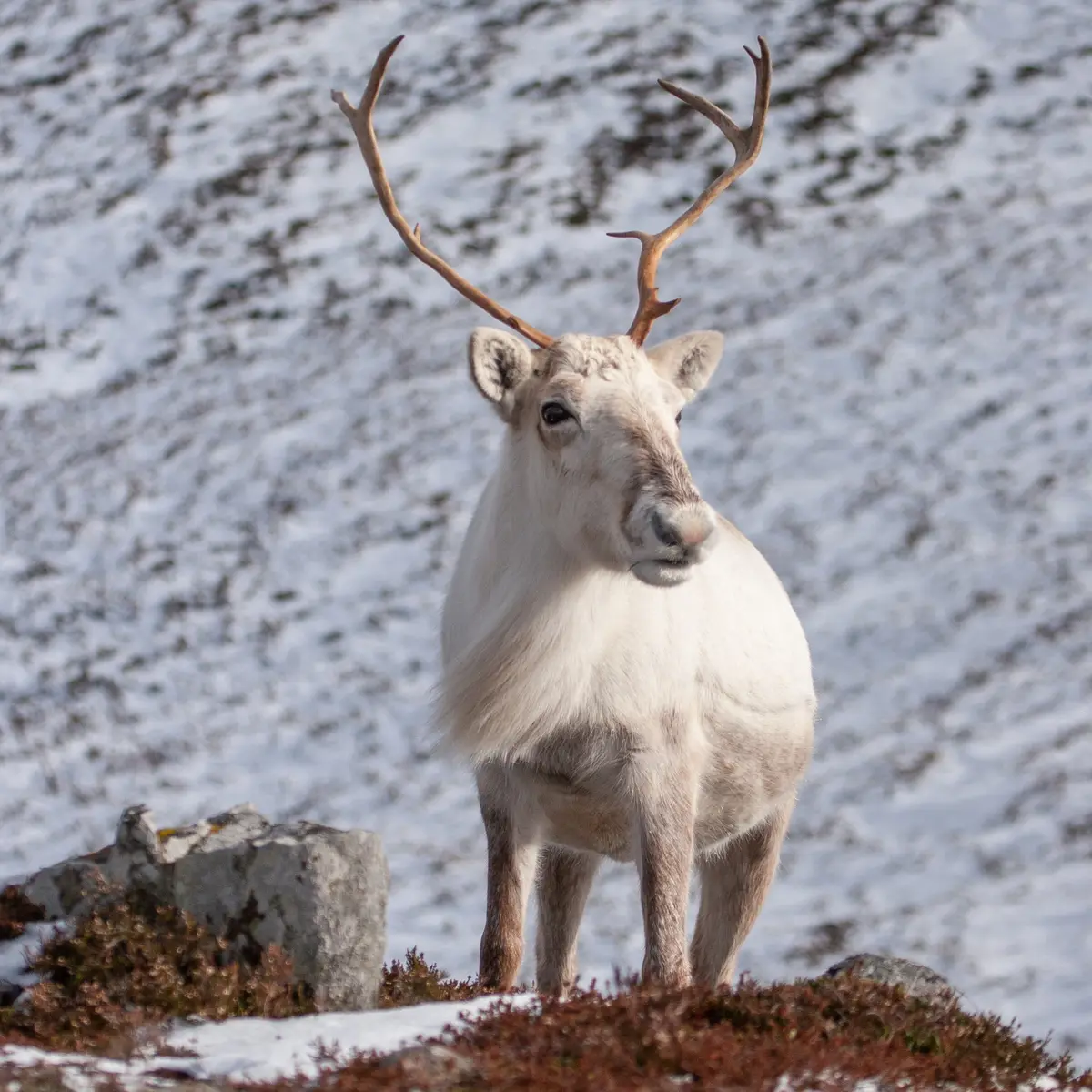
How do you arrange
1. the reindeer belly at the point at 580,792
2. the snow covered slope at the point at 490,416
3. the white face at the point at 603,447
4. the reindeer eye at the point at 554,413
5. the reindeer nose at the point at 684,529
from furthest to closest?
the snow covered slope at the point at 490,416 → the reindeer belly at the point at 580,792 → the reindeer eye at the point at 554,413 → the white face at the point at 603,447 → the reindeer nose at the point at 684,529

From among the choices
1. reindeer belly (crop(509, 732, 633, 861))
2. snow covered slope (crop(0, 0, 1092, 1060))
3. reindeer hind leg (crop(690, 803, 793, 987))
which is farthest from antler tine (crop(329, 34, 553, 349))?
snow covered slope (crop(0, 0, 1092, 1060))

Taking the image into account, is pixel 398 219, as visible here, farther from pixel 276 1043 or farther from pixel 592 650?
pixel 276 1043

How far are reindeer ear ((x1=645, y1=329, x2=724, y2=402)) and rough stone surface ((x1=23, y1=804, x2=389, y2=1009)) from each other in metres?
2.20

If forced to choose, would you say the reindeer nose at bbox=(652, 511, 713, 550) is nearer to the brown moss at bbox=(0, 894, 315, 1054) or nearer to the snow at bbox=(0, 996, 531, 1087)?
the snow at bbox=(0, 996, 531, 1087)

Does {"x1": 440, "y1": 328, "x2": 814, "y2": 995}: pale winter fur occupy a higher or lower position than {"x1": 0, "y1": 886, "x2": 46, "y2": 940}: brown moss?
higher

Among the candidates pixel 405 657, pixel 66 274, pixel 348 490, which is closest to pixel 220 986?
pixel 405 657

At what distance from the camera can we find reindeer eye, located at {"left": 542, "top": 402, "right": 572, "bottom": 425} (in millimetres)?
5840

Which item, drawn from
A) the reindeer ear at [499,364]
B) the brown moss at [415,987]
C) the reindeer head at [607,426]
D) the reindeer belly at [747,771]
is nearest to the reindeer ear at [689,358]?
the reindeer head at [607,426]

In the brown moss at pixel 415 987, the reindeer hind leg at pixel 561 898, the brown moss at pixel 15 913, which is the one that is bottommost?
the reindeer hind leg at pixel 561 898

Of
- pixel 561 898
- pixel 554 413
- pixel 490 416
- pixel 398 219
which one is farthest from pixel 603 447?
pixel 490 416

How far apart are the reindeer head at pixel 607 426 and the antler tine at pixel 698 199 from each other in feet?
0.04

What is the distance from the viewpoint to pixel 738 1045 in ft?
15.6

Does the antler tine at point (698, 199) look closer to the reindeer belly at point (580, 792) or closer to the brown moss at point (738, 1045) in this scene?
the reindeer belly at point (580, 792)

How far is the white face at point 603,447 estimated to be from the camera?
17.5ft
